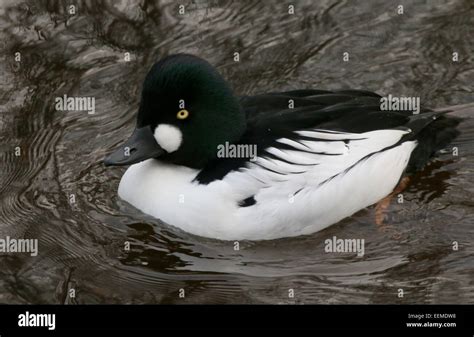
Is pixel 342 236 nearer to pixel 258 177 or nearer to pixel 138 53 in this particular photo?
pixel 258 177

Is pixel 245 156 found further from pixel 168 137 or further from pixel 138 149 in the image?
pixel 138 149

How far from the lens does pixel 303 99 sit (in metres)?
9.46

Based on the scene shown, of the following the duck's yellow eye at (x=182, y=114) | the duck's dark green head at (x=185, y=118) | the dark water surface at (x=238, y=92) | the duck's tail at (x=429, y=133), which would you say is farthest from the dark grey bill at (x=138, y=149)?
the duck's tail at (x=429, y=133)

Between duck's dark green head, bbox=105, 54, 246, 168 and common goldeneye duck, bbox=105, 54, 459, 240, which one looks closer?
duck's dark green head, bbox=105, 54, 246, 168

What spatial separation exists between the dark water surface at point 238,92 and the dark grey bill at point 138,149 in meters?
0.66

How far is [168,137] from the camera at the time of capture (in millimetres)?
9039

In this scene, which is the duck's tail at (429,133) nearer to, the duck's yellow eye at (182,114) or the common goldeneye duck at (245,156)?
the common goldeneye duck at (245,156)

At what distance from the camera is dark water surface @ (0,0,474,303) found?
8781mm

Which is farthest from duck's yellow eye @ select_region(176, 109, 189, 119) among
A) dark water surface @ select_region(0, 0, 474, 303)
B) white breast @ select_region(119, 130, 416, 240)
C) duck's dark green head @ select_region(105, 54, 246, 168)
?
dark water surface @ select_region(0, 0, 474, 303)

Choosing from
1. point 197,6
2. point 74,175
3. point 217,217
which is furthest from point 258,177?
point 197,6

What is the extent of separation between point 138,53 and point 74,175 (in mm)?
2070

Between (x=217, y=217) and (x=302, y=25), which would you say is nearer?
(x=217, y=217)

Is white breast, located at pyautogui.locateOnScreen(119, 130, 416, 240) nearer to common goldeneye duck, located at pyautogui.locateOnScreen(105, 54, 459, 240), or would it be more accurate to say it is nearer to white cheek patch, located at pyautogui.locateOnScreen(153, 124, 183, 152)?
common goldeneye duck, located at pyautogui.locateOnScreen(105, 54, 459, 240)

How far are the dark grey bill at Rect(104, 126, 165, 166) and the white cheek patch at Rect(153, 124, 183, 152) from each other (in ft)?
0.18
